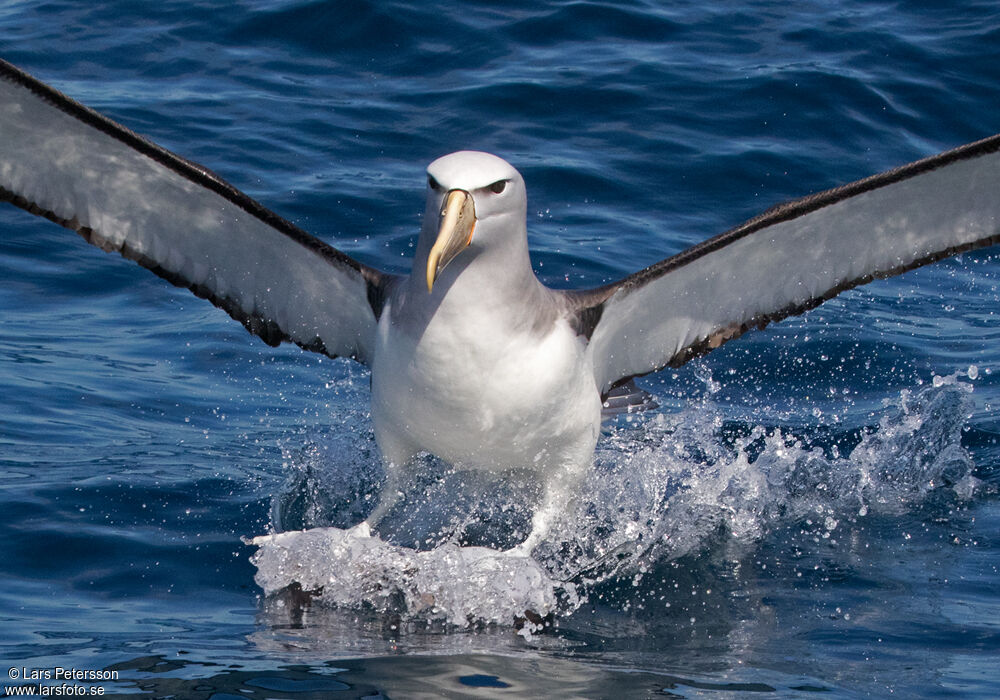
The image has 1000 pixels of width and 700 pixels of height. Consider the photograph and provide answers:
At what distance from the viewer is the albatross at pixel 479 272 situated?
21.0 ft

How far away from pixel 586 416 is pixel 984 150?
96.3 inches

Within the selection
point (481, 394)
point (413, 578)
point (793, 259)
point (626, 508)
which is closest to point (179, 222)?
point (481, 394)

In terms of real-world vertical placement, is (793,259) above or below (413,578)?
above

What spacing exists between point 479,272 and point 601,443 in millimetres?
2532

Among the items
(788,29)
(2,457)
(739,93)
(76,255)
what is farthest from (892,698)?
(788,29)

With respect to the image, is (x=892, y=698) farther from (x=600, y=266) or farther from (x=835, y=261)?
(x=600, y=266)

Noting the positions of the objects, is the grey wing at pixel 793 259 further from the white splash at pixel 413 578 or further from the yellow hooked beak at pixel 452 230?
the white splash at pixel 413 578

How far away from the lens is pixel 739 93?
13.7 meters

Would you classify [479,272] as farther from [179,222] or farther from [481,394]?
[179,222]

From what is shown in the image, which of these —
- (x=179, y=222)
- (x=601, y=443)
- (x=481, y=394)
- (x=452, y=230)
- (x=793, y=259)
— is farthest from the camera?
(x=601, y=443)

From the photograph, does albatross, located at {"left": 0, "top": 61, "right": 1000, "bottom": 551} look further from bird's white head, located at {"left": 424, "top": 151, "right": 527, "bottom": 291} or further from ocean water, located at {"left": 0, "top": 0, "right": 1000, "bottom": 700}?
ocean water, located at {"left": 0, "top": 0, "right": 1000, "bottom": 700}

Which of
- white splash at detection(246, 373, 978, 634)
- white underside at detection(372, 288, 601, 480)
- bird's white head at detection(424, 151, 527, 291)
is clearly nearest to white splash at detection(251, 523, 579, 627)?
white splash at detection(246, 373, 978, 634)

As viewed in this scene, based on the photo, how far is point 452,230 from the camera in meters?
5.84

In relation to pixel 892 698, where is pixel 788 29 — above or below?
above
